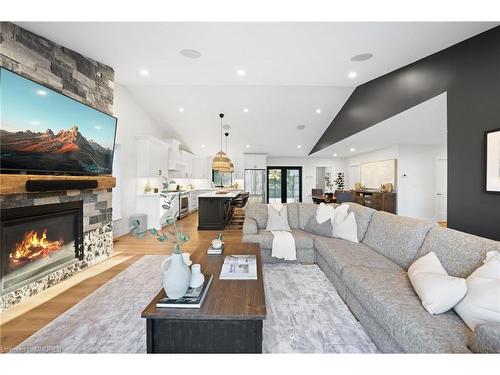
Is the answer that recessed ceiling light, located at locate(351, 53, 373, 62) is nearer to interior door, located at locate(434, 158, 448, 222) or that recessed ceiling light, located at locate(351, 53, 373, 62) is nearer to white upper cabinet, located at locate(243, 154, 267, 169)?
interior door, located at locate(434, 158, 448, 222)

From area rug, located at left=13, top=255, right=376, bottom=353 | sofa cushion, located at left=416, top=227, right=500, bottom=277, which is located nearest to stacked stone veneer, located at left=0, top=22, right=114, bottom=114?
area rug, located at left=13, top=255, right=376, bottom=353

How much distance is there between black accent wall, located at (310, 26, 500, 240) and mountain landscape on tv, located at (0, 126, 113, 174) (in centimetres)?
469

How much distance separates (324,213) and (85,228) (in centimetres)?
356

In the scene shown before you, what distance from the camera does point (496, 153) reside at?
7.39 ft

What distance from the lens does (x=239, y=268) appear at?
2.06 metres

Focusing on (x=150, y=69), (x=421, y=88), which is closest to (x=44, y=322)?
(x=150, y=69)

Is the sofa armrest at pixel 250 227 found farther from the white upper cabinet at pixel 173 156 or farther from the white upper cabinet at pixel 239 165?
the white upper cabinet at pixel 239 165

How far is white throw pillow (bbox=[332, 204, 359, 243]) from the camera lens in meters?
3.03

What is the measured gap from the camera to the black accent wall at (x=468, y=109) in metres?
2.34

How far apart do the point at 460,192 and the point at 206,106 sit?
225 inches
